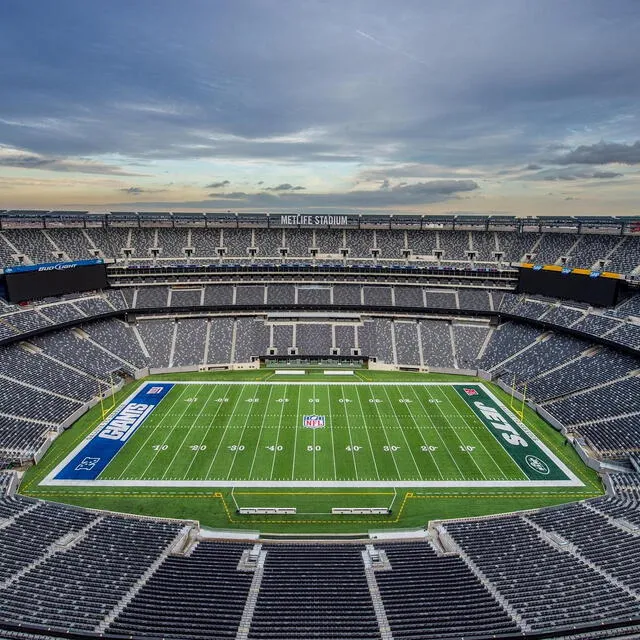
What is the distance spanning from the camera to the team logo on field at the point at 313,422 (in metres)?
37.0

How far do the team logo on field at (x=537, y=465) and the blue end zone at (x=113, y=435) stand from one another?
3007 cm

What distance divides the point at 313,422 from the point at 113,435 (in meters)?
16.1

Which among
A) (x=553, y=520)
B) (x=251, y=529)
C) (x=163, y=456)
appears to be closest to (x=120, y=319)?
(x=163, y=456)

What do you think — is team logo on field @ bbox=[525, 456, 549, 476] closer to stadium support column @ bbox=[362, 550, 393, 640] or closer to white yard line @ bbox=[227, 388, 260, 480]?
stadium support column @ bbox=[362, 550, 393, 640]

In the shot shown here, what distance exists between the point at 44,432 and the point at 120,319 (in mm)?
22148

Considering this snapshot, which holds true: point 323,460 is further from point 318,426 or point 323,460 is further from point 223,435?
point 223,435

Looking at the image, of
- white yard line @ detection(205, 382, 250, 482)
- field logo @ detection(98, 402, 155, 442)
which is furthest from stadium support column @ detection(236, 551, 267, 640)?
field logo @ detection(98, 402, 155, 442)

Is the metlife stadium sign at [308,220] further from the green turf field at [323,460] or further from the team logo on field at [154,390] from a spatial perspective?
the team logo on field at [154,390]

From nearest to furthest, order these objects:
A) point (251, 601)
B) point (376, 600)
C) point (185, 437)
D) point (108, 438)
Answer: point (251, 601), point (376, 600), point (108, 438), point (185, 437)

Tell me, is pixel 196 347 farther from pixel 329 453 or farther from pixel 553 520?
pixel 553 520

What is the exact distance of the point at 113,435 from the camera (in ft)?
116

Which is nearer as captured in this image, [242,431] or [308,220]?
[242,431]

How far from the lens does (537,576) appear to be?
19016mm

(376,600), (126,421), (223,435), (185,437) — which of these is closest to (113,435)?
(126,421)
